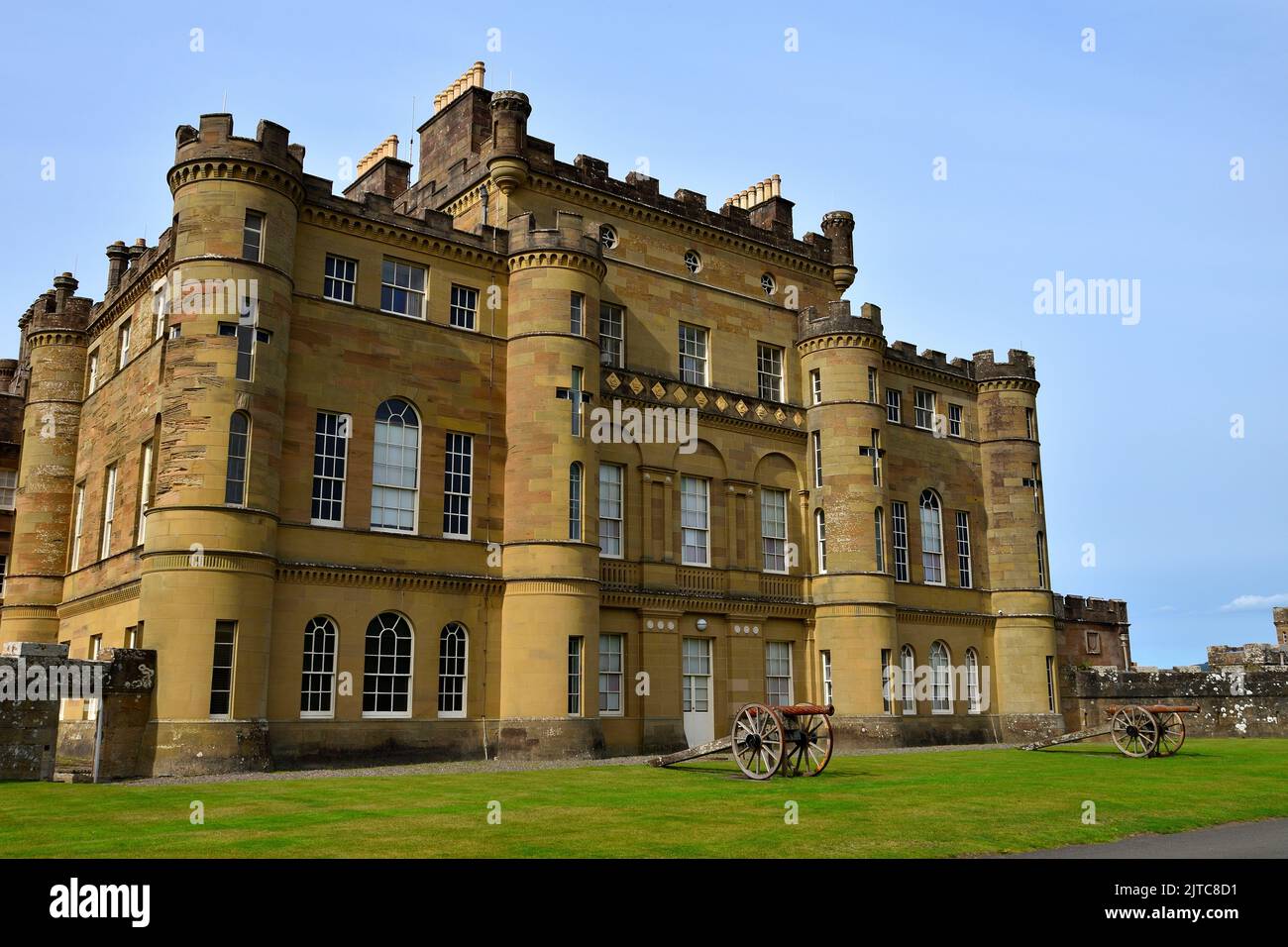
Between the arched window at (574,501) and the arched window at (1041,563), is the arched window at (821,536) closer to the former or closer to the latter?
the arched window at (574,501)

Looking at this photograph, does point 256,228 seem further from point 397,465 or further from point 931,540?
point 931,540

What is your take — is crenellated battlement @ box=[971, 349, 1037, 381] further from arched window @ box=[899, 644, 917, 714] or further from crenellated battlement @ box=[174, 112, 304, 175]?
crenellated battlement @ box=[174, 112, 304, 175]

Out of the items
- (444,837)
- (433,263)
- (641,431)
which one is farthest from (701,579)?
(444,837)

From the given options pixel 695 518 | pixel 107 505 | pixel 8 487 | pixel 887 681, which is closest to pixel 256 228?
pixel 107 505

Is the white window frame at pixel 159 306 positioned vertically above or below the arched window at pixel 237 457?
above

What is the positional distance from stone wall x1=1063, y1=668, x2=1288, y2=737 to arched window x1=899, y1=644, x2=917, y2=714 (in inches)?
331

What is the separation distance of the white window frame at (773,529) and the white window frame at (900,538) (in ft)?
15.1

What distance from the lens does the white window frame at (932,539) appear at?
40219 mm

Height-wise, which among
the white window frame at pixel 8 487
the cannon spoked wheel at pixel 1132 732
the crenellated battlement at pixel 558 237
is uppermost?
the crenellated battlement at pixel 558 237

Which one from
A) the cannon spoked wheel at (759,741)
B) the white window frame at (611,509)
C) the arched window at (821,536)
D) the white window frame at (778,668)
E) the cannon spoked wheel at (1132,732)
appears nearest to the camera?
the cannon spoked wheel at (759,741)

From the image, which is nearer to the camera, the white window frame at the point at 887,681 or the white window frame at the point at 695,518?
the white window frame at the point at 695,518

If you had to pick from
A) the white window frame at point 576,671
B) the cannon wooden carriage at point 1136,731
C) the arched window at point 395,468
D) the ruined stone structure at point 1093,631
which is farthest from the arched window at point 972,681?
the arched window at point 395,468
